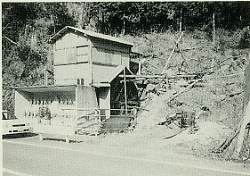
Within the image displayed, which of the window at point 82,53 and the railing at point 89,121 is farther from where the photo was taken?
the window at point 82,53

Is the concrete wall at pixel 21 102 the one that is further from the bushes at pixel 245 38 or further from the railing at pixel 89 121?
the bushes at pixel 245 38

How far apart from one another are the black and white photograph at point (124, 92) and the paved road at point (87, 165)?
0.10 feet

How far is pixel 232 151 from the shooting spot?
1041 cm

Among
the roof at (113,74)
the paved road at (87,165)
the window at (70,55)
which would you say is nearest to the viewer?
the paved road at (87,165)

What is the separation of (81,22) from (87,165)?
106ft

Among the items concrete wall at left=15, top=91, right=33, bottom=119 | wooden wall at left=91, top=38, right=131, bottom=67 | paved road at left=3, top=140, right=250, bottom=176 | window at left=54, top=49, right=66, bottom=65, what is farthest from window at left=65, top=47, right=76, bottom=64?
paved road at left=3, top=140, right=250, bottom=176

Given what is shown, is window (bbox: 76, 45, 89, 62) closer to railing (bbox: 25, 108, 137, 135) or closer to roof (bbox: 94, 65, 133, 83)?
roof (bbox: 94, 65, 133, 83)

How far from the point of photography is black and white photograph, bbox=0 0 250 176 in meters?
10.1

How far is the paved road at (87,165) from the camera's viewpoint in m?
8.32

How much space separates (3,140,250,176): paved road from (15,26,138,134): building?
716cm

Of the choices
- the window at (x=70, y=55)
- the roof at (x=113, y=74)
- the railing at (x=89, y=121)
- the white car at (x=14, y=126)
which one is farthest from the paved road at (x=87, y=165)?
the window at (x=70, y=55)

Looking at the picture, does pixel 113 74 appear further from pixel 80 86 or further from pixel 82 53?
pixel 80 86

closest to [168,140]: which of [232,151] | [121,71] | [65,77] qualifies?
[232,151]

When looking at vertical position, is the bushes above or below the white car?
above
